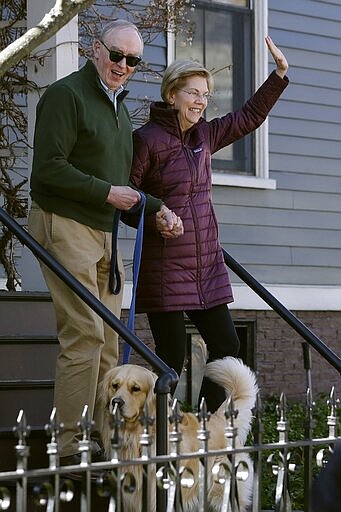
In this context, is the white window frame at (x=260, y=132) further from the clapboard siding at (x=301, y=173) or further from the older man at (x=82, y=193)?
the older man at (x=82, y=193)

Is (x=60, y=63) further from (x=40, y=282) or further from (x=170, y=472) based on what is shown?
(x=170, y=472)

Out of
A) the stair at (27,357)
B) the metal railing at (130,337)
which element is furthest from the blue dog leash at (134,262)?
the stair at (27,357)

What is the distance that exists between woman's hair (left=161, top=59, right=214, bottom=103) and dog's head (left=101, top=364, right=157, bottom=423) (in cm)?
145

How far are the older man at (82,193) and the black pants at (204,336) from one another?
0.28 m

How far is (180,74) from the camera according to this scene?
5910 mm

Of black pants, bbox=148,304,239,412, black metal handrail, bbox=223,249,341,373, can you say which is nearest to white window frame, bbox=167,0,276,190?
black metal handrail, bbox=223,249,341,373

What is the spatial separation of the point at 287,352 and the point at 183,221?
462cm

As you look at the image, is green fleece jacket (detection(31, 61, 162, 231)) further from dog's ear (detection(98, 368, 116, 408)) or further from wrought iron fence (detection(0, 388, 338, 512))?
wrought iron fence (detection(0, 388, 338, 512))

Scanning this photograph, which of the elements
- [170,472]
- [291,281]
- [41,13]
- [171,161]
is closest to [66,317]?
[171,161]

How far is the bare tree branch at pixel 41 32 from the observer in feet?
16.3

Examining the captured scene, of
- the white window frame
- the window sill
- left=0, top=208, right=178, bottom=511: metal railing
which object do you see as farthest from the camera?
the white window frame

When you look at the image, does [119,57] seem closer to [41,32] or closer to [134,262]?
[41,32]

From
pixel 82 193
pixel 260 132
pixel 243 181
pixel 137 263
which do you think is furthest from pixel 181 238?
pixel 260 132

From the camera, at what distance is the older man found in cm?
543
